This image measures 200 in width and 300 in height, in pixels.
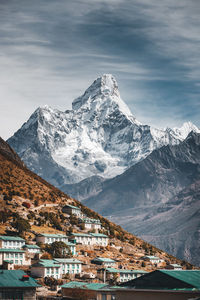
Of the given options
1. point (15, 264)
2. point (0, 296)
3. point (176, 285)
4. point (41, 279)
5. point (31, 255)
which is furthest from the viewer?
point (31, 255)

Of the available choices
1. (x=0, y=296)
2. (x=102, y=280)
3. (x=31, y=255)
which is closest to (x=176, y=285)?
(x=0, y=296)

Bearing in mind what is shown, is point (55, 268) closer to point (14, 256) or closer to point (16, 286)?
point (14, 256)

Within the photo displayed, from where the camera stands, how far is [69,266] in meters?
170

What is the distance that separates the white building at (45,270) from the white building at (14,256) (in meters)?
8.89

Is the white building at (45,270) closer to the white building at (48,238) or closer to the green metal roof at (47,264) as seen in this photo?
the green metal roof at (47,264)

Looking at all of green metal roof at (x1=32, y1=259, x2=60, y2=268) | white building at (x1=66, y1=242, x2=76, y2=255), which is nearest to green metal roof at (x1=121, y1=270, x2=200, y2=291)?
green metal roof at (x1=32, y1=259, x2=60, y2=268)

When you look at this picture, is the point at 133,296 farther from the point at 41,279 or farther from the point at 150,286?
the point at 41,279

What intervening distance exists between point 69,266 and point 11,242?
19258 millimetres

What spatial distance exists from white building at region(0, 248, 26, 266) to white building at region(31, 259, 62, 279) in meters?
8.89

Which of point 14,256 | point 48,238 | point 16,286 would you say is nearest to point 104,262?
point 48,238

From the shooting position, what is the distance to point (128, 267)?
639 ft

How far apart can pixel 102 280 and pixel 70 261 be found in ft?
43.5

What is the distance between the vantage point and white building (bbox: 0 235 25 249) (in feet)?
571

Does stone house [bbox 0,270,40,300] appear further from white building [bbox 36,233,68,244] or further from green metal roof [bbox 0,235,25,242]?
white building [bbox 36,233,68,244]
